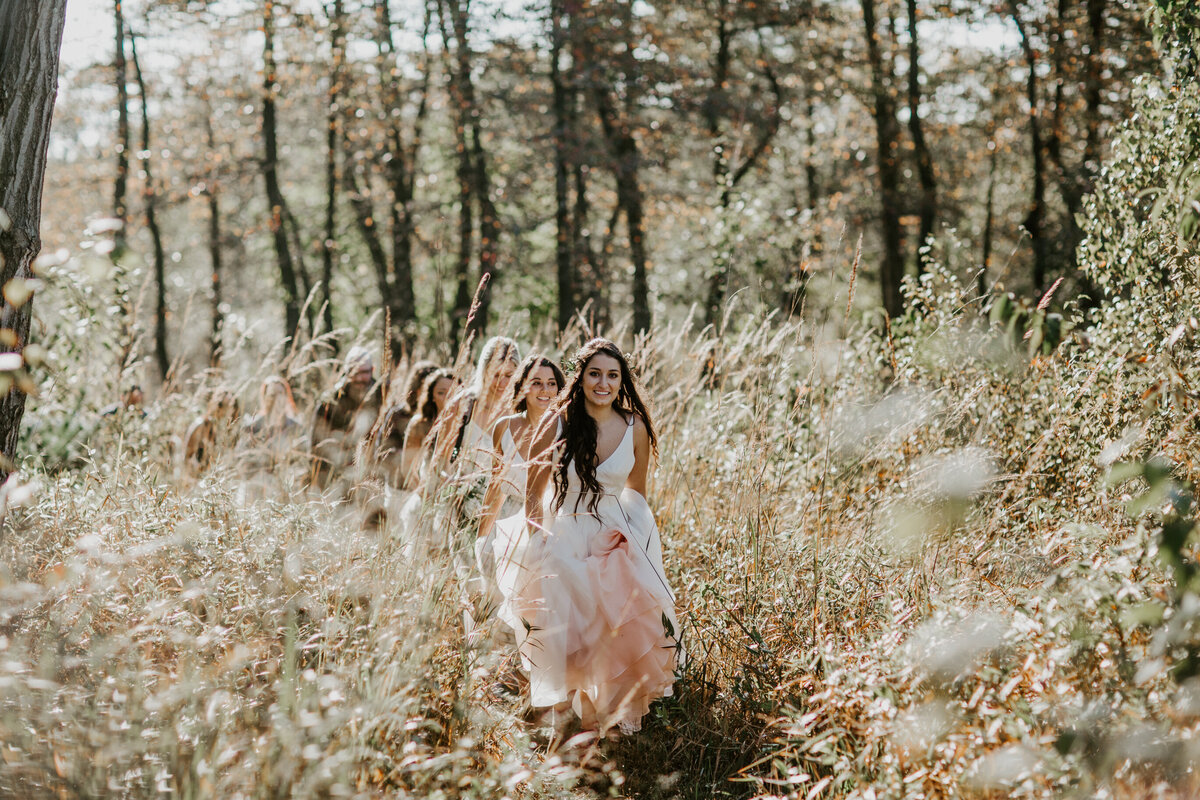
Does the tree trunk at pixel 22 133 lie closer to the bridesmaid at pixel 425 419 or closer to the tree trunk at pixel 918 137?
the bridesmaid at pixel 425 419

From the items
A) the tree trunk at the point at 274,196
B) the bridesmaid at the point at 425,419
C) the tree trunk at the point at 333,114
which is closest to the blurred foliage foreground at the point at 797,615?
the bridesmaid at the point at 425,419

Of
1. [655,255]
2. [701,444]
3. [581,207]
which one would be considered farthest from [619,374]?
[655,255]

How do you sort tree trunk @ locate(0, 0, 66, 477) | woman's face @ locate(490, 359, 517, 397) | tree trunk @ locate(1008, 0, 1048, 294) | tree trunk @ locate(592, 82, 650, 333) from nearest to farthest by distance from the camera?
tree trunk @ locate(0, 0, 66, 477) < woman's face @ locate(490, 359, 517, 397) < tree trunk @ locate(592, 82, 650, 333) < tree trunk @ locate(1008, 0, 1048, 294)

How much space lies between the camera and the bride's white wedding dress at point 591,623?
3.29 meters

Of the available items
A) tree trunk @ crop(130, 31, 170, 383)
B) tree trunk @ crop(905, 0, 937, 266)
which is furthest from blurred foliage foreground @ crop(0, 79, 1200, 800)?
tree trunk @ crop(130, 31, 170, 383)

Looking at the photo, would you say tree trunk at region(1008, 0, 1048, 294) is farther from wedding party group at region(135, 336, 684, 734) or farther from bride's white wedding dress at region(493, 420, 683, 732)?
bride's white wedding dress at region(493, 420, 683, 732)

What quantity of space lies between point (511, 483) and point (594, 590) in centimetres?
63

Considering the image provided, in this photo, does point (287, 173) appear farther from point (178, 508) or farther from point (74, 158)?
point (178, 508)

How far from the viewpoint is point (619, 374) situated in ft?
12.6

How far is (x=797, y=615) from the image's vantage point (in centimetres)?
322

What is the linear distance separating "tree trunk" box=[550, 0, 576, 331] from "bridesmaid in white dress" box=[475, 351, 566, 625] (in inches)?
282

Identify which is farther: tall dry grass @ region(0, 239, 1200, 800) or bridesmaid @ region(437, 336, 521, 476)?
bridesmaid @ region(437, 336, 521, 476)

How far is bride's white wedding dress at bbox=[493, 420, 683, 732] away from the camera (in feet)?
10.8

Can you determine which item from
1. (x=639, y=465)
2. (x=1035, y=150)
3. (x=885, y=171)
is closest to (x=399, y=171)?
(x=885, y=171)
